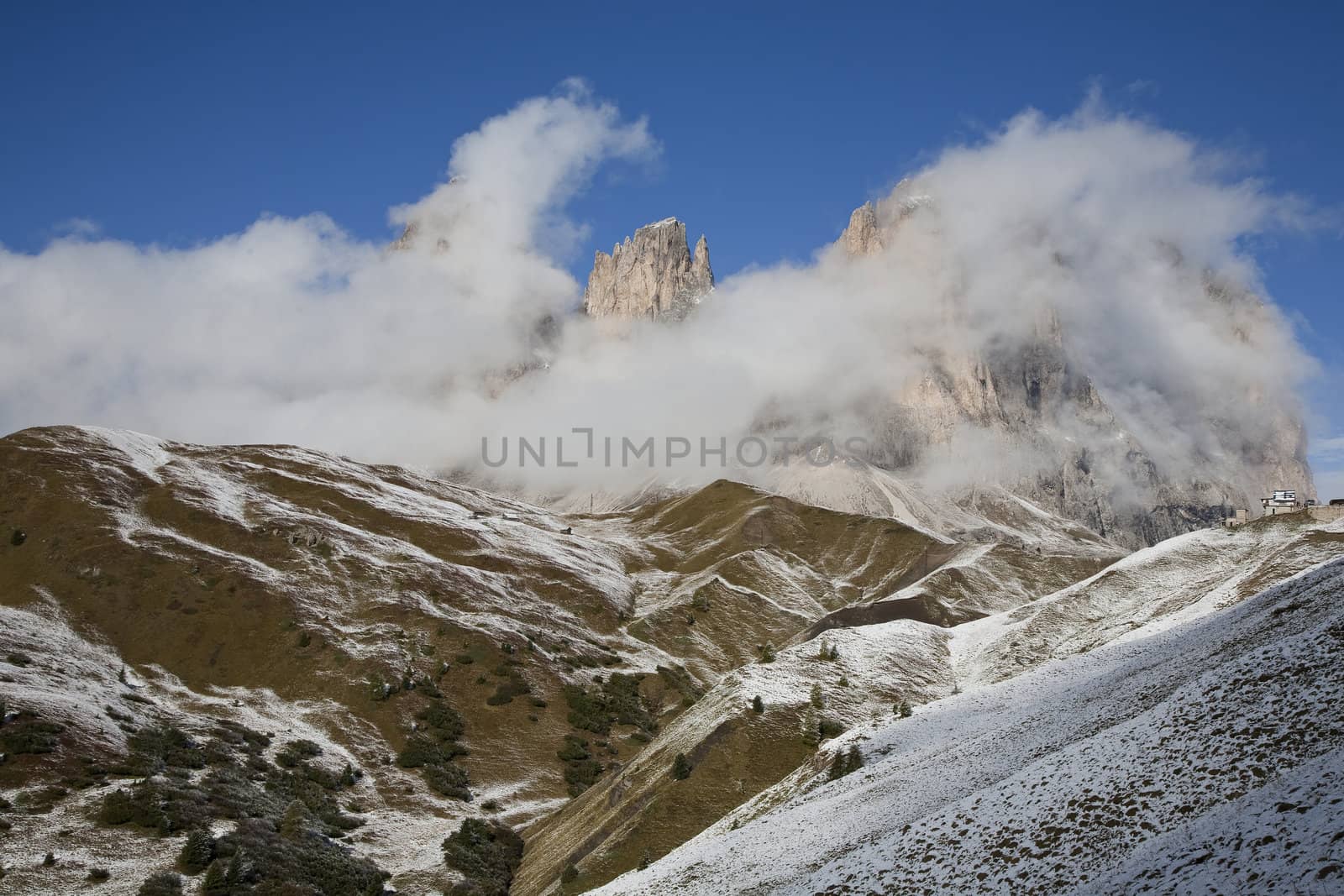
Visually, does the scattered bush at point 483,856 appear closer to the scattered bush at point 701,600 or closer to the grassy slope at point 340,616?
the grassy slope at point 340,616

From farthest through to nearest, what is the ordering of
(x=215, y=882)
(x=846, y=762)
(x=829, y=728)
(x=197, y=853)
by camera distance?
(x=829, y=728) < (x=846, y=762) < (x=197, y=853) < (x=215, y=882)

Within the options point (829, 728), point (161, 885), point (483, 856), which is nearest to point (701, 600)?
point (829, 728)

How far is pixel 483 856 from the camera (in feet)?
213

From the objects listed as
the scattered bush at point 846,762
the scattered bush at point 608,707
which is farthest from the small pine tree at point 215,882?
the scattered bush at point 608,707

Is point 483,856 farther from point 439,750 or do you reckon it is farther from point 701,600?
point 701,600

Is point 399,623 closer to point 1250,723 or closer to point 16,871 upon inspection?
point 16,871

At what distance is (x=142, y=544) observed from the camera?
115188mm

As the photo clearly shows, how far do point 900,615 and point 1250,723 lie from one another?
108 m

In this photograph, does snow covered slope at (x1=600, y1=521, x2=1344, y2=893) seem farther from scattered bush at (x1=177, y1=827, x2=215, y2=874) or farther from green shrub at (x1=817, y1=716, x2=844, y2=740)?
scattered bush at (x1=177, y1=827, x2=215, y2=874)

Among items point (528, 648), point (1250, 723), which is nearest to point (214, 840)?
point (1250, 723)

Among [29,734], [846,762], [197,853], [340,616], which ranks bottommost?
[197,853]

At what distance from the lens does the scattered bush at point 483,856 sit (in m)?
58.3

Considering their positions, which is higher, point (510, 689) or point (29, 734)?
point (29, 734)

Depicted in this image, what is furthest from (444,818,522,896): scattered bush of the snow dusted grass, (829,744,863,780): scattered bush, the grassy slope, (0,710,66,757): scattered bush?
(0,710,66,757): scattered bush
